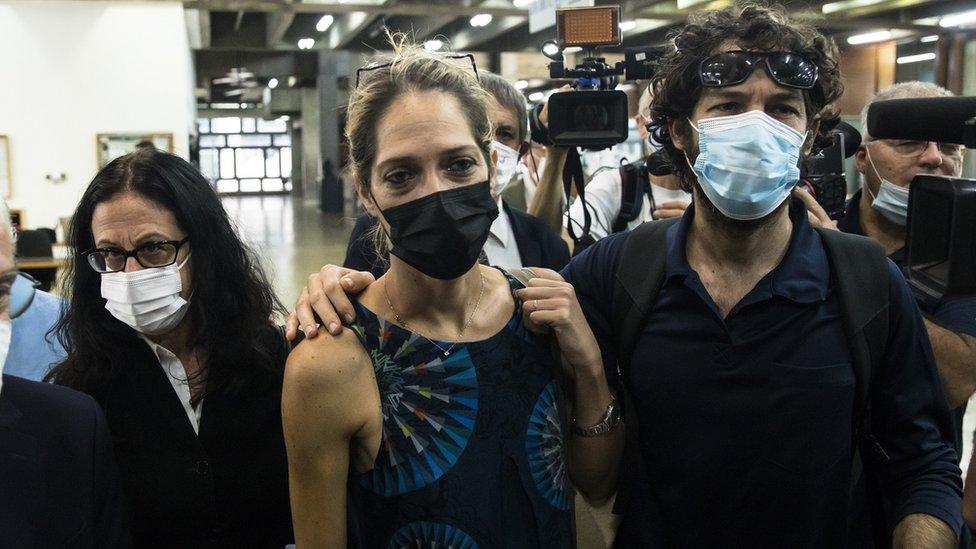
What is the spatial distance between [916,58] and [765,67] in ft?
43.2

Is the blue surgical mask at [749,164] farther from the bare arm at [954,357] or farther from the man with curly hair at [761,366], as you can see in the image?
the bare arm at [954,357]

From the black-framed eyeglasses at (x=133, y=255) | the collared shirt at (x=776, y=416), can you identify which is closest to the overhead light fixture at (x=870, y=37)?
the collared shirt at (x=776, y=416)

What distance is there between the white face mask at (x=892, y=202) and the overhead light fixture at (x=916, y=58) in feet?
39.0

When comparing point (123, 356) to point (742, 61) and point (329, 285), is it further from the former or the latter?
point (742, 61)

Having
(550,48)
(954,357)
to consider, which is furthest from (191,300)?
(954,357)

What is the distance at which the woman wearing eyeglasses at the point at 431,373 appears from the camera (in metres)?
1.41

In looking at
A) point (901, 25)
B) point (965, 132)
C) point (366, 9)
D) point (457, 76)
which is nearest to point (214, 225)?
point (457, 76)

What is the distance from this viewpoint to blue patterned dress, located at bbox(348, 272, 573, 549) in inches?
57.0

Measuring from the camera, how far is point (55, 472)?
1.39 m

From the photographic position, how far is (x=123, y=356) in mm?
1955

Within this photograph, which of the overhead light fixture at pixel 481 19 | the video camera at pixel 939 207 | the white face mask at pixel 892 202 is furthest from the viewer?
the overhead light fixture at pixel 481 19

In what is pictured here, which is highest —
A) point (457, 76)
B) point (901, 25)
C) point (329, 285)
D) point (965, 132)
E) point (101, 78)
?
point (901, 25)

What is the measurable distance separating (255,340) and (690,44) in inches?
45.2

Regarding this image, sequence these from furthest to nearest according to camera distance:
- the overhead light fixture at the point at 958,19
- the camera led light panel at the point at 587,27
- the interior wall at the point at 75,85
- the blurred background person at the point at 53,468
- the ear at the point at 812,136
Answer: the overhead light fixture at the point at 958,19 → the interior wall at the point at 75,85 → the camera led light panel at the point at 587,27 → the ear at the point at 812,136 → the blurred background person at the point at 53,468
